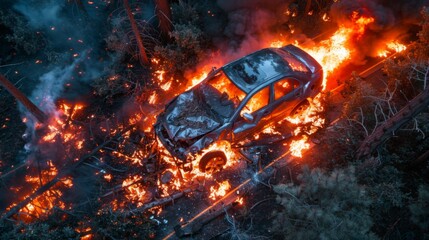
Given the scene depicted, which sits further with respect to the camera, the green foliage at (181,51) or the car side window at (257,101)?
the green foliage at (181,51)

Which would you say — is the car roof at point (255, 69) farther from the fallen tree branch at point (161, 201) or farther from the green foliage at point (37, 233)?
the green foliage at point (37, 233)

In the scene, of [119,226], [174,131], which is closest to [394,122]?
[174,131]

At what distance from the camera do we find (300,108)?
7328mm

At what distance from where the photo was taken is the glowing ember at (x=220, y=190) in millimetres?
6379

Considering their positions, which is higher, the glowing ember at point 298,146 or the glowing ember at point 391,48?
the glowing ember at point 391,48

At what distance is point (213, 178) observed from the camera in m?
6.70

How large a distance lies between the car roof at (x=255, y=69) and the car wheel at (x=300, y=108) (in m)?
1.18

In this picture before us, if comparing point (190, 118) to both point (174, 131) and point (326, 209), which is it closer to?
point (174, 131)

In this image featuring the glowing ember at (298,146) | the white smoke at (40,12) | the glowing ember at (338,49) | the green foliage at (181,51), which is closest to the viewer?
the glowing ember at (298,146)

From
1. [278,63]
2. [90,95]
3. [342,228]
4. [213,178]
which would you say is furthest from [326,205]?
[90,95]

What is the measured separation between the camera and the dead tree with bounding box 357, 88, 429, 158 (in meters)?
4.79

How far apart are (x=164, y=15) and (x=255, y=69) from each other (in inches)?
180

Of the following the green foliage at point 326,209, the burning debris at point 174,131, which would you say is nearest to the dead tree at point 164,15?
the burning debris at point 174,131

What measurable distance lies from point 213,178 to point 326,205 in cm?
277
